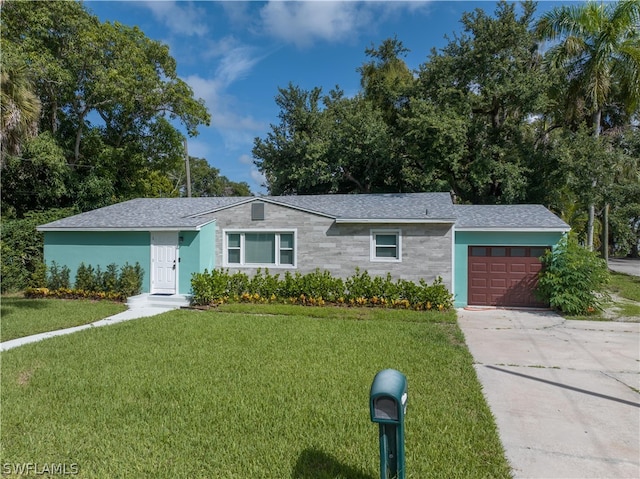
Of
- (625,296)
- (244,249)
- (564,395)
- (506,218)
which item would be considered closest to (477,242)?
(506,218)

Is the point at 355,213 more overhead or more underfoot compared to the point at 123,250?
more overhead

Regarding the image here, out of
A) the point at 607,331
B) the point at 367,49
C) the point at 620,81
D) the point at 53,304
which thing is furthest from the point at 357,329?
the point at 367,49

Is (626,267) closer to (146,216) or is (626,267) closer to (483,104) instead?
(483,104)

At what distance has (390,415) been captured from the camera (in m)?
2.64

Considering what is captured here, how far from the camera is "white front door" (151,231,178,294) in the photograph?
13.8 metres

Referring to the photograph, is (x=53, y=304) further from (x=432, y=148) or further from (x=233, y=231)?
(x=432, y=148)

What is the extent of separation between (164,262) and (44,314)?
411 centimetres

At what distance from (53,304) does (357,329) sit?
9.54m

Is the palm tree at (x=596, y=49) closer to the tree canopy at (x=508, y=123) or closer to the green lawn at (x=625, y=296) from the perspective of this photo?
the tree canopy at (x=508, y=123)

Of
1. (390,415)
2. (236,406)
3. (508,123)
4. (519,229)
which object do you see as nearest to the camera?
(390,415)

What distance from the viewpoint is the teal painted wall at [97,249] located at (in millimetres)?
14055

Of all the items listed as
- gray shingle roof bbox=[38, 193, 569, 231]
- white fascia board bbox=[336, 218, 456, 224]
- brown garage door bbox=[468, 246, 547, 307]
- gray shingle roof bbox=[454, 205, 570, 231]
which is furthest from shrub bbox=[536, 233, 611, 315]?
white fascia board bbox=[336, 218, 456, 224]

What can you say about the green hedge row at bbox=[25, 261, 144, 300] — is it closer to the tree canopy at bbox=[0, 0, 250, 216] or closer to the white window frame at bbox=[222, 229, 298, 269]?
the white window frame at bbox=[222, 229, 298, 269]

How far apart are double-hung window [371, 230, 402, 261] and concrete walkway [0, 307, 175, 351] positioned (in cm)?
684
